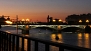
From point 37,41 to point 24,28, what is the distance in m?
144

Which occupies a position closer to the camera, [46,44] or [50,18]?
[46,44]

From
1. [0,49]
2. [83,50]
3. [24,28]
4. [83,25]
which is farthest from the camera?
[83,25]

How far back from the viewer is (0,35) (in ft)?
30.1

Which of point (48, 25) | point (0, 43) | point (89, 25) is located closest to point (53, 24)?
point (48, 25)

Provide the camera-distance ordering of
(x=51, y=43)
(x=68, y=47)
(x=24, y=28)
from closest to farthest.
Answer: (x=68, y=47)
(x=51, y=43)
(x=24, y=28)

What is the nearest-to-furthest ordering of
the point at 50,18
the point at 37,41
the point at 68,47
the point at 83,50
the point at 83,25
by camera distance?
1. the point at 83,50
2. the point at 68,47
3. the point at 37,41
4. the point at 83,25
5. the point at 50,18

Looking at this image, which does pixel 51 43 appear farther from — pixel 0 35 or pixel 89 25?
pixel 89 25

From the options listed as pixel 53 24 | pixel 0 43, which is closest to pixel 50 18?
pixel 53 24

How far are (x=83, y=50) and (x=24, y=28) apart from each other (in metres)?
146

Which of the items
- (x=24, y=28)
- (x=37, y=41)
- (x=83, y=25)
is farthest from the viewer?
(x=83, y=25)

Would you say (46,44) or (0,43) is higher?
(46,44)

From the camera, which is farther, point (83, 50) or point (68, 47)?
point (68, 47)

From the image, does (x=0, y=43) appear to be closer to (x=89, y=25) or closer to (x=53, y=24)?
(x=53, y=24)

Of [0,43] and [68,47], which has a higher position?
[68,47]
